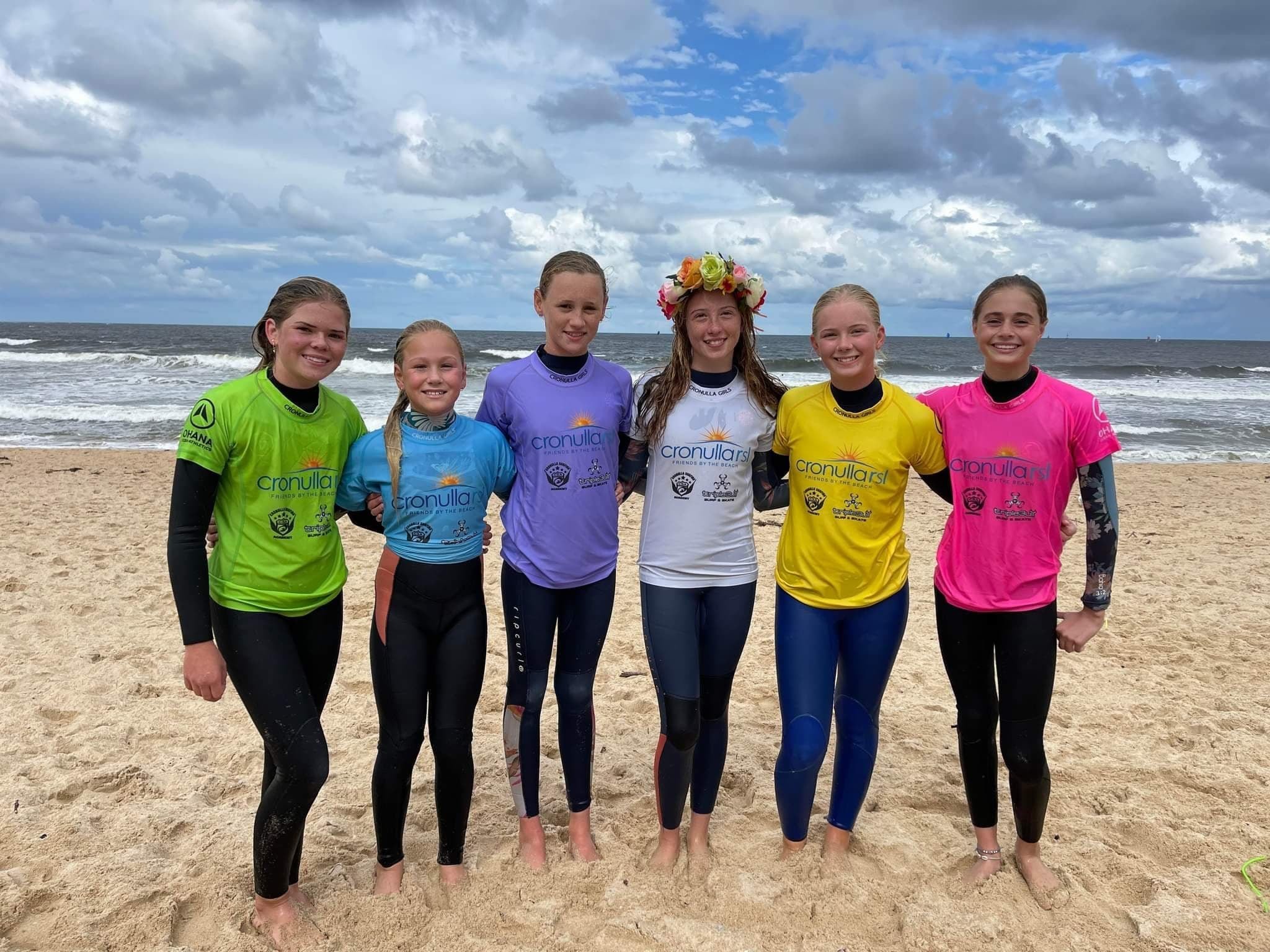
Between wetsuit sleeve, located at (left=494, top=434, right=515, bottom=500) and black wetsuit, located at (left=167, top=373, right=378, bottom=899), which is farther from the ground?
wetsuit sleeve, located at (left=494, top=434, right=515, bottom=500)

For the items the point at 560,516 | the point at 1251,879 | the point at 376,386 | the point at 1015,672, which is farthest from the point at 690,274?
the point at 376,386

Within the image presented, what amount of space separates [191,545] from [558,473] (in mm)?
1164

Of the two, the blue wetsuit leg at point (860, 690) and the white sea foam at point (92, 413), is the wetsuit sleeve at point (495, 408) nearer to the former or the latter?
the blue wetsuit leg at point (860, 690)

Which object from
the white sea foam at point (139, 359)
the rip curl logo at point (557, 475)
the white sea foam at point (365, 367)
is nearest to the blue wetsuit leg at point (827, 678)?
the rip curl logo at point (557, 475)

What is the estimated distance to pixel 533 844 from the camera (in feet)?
10.5

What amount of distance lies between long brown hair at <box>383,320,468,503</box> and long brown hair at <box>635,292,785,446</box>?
27.0 inches

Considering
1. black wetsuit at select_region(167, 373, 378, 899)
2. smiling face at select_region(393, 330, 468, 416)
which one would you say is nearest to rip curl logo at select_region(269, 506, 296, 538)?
black wetsuit at select_region(167, 373, 378, 899)

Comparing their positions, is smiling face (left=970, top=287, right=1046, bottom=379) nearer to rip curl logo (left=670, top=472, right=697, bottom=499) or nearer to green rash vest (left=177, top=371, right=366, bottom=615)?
rip curl logo (left=670, top=472, right=697, bottom=499)

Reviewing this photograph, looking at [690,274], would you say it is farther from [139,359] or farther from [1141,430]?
[139,359]

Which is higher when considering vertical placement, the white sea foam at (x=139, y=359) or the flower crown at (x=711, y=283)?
the flower crown at (x=711, y=283)

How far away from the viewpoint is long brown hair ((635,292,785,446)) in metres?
3.12

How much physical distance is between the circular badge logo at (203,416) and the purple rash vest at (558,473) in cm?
92

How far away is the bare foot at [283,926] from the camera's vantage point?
8.82ft

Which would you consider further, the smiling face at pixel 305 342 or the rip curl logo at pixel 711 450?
the rip curl logo at pixel 711 450
